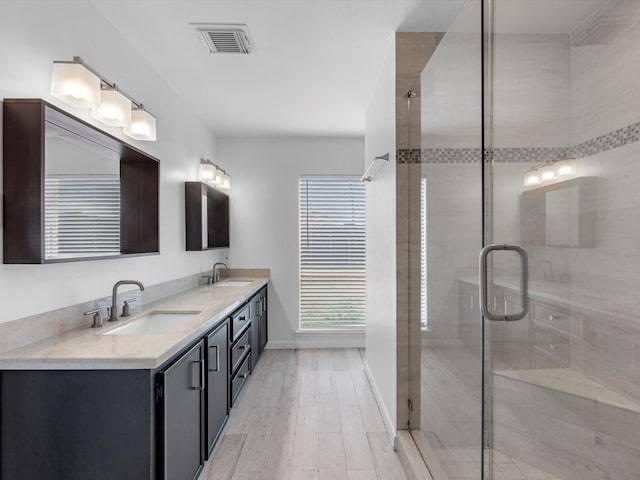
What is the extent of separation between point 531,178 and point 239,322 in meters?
2.41

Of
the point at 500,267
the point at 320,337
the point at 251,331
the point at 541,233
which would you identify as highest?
the point at 541,233

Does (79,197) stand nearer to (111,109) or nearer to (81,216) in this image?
(81,216)

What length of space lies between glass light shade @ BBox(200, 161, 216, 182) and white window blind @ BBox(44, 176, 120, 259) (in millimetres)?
1507

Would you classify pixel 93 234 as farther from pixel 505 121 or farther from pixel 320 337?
pixel 320 337

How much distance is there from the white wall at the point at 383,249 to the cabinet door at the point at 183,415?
1156 millimetres

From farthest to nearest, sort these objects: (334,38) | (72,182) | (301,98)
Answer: (301,98) → (334,38) → (72,182)

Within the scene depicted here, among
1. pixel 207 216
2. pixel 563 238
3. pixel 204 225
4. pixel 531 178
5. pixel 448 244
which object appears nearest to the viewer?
pixel 563 238

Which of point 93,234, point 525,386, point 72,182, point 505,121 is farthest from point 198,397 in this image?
point 505,121

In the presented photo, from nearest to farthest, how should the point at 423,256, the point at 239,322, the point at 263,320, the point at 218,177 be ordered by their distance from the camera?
the point at 423,256 → the point at 239,322 → the point at 218,177 → the point at 263,320

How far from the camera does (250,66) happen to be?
2.85m

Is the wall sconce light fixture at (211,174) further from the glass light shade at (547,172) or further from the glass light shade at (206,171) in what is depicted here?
the glass light shade at (547,172)

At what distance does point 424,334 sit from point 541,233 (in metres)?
1.09

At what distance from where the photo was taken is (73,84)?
5.76 feet

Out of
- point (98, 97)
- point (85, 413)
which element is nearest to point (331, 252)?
point (98, 97)
